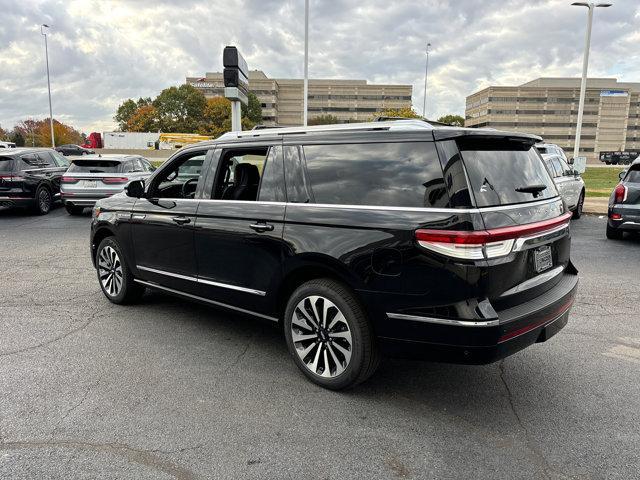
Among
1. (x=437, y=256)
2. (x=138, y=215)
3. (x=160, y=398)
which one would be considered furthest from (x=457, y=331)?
(x=138, y=215)

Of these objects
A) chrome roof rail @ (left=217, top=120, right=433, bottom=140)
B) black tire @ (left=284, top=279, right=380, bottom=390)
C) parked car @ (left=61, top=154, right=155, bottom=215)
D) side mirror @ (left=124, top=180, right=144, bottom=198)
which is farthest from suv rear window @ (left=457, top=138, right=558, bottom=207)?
parked car @ (left=61, top=154, right=155, bottom=215)

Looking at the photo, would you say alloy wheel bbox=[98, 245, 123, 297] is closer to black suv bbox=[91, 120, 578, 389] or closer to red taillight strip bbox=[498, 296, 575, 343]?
black suv bbox=[91, 120, 578, 389]

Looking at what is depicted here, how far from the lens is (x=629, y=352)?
4.21m

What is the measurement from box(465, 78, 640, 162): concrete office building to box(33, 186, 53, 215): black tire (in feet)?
378

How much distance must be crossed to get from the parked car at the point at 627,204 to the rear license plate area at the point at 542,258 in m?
6.86

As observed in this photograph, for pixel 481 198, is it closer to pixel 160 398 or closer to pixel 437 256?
pixel 437 256

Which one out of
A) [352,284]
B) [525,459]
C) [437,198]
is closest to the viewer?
[525,459]

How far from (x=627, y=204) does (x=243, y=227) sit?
8.05 meters

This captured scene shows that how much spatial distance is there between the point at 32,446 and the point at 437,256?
258 centimetres

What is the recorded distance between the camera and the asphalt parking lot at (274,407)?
8.82 ft

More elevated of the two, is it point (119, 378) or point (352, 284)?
point (352, 284)

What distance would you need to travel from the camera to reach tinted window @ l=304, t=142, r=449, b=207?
9.98 feet

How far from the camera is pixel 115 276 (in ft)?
18.0

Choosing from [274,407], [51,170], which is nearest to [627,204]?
[274,407]
